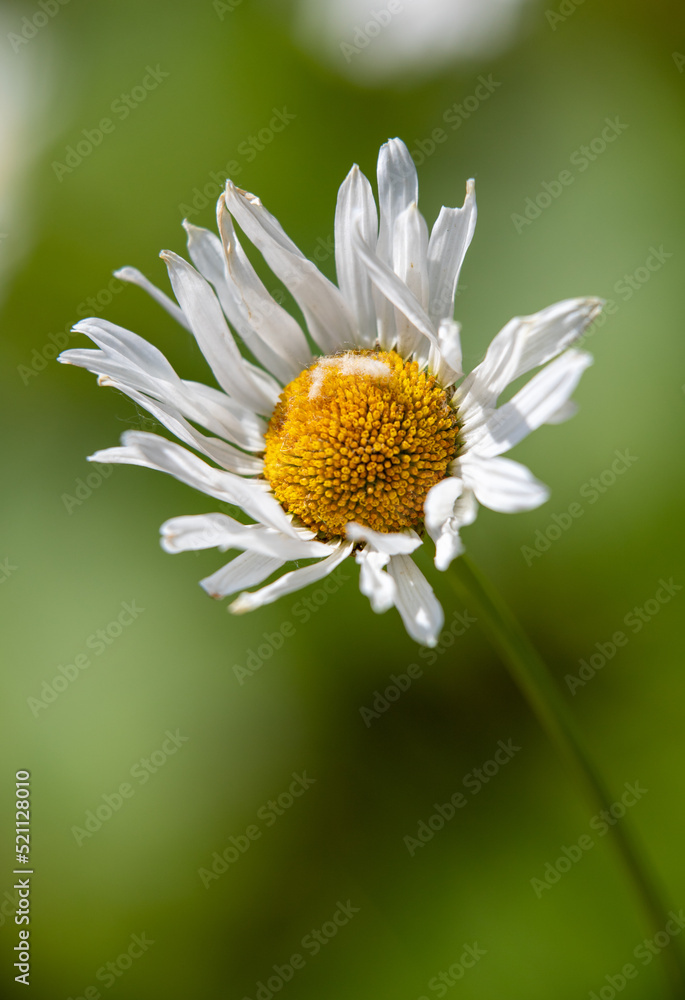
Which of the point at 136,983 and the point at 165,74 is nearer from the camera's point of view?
the point at 136,983

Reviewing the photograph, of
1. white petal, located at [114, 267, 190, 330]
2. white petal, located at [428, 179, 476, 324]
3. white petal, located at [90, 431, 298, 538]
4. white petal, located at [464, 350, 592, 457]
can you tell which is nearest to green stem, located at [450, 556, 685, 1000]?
white petal, located at [464, 350, 592, 457]

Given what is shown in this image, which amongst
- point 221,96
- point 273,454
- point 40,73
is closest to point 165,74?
point 221,96

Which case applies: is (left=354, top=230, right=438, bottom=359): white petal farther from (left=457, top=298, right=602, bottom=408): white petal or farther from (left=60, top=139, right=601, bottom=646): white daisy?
(left=457, top=298, right=602, bottom=408): white petal

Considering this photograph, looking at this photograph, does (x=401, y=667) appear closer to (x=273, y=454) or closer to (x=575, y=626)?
(x=575, y=626)

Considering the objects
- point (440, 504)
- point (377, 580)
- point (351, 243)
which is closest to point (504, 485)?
point (440, 504)

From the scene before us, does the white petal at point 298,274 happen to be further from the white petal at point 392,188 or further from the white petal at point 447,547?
the white petal at point 447,547

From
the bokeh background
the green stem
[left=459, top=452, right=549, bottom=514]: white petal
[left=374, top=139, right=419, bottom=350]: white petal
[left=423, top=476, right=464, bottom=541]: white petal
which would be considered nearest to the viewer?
[left=459, top=452, right=549, bottom=514]: white petal
